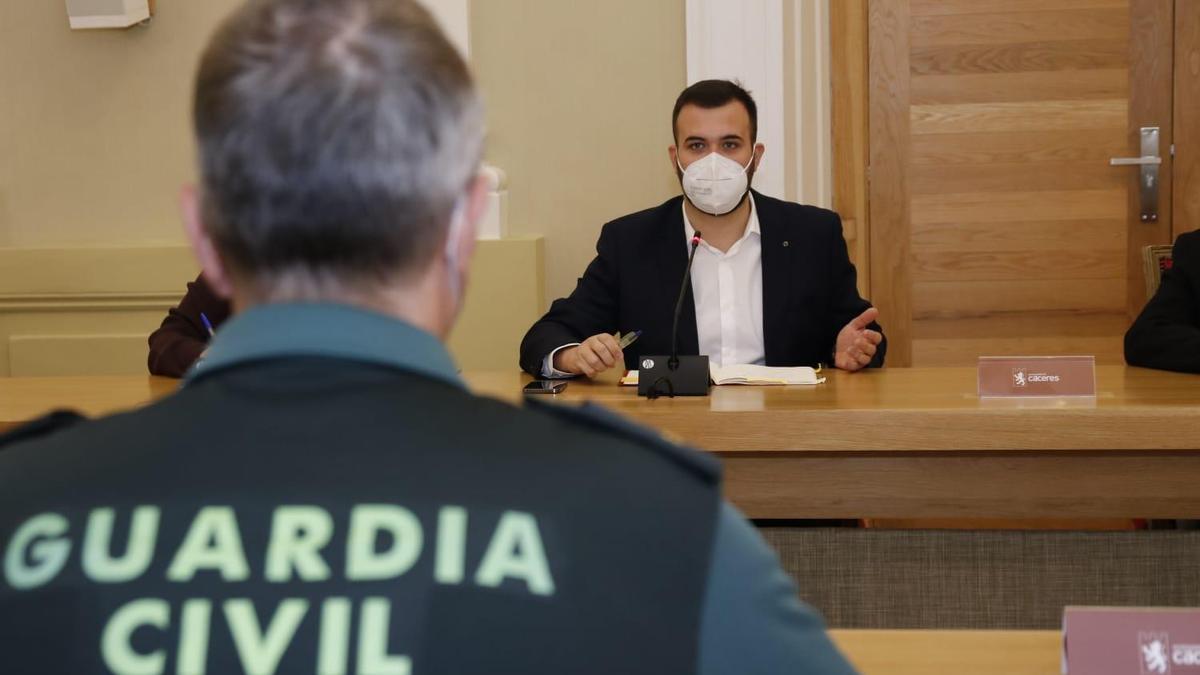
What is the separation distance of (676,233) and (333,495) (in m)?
2.64

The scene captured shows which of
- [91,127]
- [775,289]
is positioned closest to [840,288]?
[775,289]

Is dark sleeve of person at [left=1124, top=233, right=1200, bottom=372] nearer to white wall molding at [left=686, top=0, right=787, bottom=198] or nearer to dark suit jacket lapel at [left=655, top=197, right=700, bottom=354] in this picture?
dark suit jacket lapel at [left=655, top=197, right=700, bottom=354]

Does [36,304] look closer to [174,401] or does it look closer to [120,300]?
[120,300]

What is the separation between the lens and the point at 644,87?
419 centimetres

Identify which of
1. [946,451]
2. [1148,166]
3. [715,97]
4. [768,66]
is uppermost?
[768,66]

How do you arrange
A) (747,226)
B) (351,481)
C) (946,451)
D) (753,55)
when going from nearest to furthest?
1. (351,481)
2. (946,451)
3. (747,226)
4. (753,55)

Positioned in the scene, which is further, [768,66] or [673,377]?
[768,66]

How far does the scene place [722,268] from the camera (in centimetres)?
327

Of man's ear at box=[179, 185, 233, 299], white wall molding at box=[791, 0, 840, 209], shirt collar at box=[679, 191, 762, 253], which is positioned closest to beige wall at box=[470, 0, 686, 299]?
white wall molding at box=[791, 0, 840, 209]

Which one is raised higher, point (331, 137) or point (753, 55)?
point (753, 55)

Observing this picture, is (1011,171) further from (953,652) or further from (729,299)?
(953,652)

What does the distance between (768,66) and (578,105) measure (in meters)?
0.60

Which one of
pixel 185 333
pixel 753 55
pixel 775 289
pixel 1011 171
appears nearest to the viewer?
pixel 185 333

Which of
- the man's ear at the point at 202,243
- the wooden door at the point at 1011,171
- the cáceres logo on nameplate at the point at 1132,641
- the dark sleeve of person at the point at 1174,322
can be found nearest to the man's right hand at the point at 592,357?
the dark sleeve of person at the point at 1174,322
